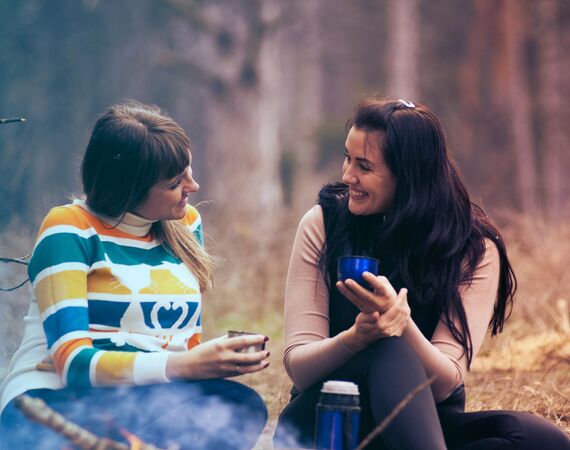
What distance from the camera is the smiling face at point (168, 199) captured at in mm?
2473

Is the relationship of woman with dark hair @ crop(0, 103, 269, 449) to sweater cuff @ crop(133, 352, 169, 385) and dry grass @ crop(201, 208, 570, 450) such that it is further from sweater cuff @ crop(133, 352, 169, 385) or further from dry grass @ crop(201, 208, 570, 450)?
dry grass @ crop(201, 208, 570, 450)

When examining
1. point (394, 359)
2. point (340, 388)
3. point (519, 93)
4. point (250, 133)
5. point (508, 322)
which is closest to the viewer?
point (340, 388)

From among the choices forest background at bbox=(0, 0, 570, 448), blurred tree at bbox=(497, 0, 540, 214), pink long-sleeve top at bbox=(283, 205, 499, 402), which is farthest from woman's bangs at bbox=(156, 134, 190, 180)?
blurred tree at bbox=(497, 0, 540, 214)

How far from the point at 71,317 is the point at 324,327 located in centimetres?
77

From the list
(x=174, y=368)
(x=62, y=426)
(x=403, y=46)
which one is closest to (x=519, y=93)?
(x=403, y=46)

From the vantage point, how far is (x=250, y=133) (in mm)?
8992

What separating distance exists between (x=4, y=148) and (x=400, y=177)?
2243 millimetres

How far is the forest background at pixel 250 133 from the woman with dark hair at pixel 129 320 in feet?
3.16

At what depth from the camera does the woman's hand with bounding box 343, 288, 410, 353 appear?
7.52 ft

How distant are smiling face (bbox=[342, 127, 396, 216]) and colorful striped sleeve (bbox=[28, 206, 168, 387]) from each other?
2.48ft

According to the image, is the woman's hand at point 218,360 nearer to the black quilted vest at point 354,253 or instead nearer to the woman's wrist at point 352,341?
the woman's wrist at point 352,341

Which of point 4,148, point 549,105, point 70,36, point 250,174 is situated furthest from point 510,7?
point 4,148

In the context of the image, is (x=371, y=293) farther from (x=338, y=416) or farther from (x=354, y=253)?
(x=354, y=253)

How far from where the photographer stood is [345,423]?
2123 mm
